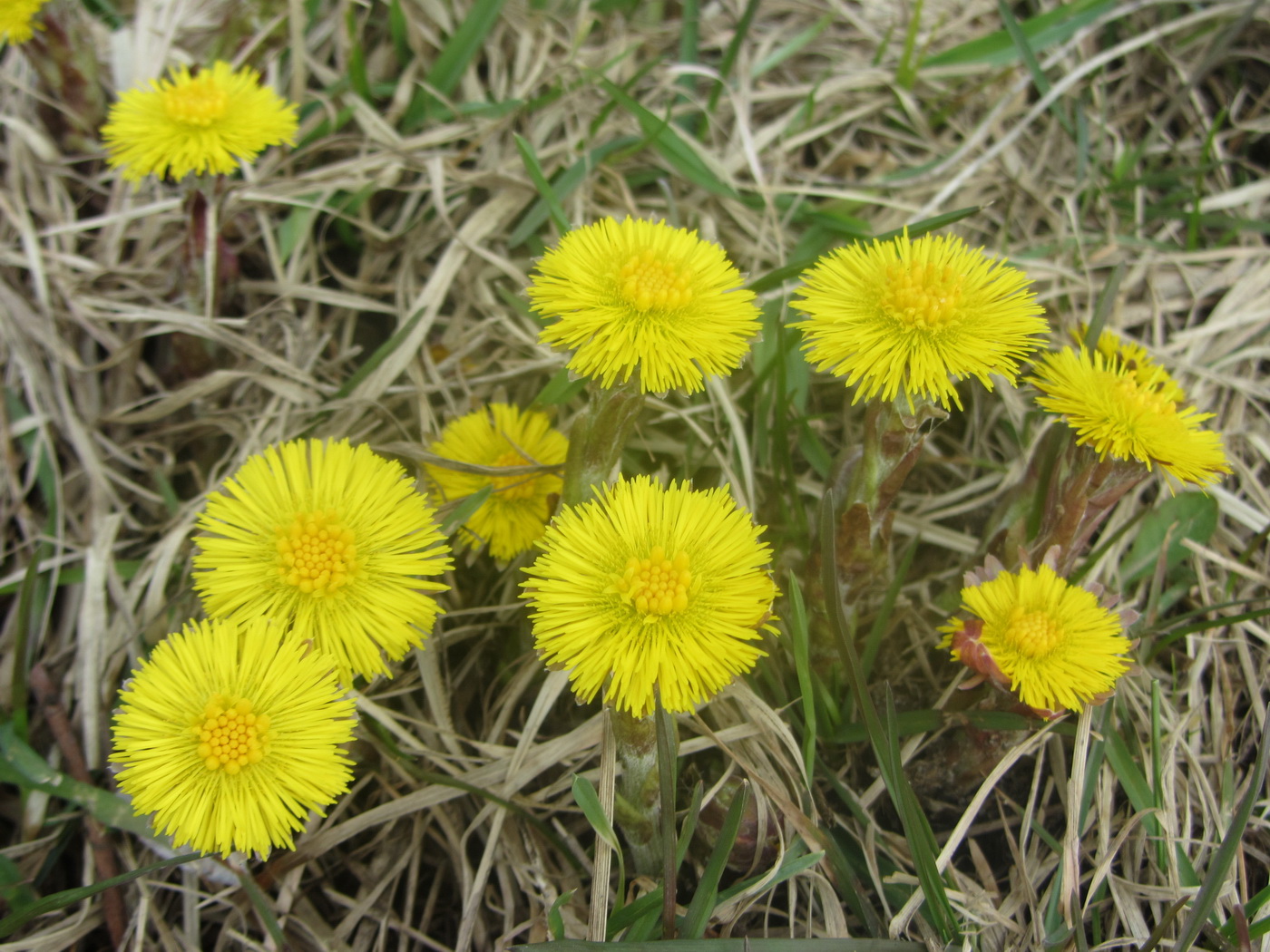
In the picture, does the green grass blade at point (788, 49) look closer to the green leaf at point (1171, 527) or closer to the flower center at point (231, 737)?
the green leaf at point (1171, 527)

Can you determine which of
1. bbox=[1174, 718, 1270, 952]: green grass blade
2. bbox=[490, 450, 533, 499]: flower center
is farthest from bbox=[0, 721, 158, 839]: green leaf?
bbox=[1174, 718, 1270, 952]: green grass blade

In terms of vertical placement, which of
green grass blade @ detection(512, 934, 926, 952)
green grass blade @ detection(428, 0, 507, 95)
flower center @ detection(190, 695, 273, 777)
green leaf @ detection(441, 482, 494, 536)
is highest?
green grass blade @ detection(428, 0, 507, 95)

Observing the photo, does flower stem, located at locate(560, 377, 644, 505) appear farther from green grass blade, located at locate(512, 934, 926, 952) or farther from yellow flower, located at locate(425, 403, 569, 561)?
green grass blade, located at locate(512, 934, 926, 952)

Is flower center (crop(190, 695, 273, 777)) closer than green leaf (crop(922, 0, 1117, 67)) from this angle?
Yes

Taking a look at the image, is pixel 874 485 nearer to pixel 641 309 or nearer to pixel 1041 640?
pixel 1041 640

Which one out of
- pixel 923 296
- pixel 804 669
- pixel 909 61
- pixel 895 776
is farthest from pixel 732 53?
pixel 895 776

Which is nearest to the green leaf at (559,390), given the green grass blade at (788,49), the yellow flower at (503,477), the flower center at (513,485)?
the yellow flower at (503,477)

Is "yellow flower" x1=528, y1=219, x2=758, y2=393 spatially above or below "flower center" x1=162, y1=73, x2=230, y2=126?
below

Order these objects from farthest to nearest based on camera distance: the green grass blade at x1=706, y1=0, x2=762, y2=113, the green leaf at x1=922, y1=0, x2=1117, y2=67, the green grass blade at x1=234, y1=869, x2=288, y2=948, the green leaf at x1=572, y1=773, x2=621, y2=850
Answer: the green leaf at x1=922, y1=0, x2=1117, y2=67
the green grass blade at x1=706, y1=0, x2=762, y2=113
the green grass blade at x1=234, y1=869, x2=288, y2=948
the green leaf at x1=572, y1=773, x2=621, y2=850
